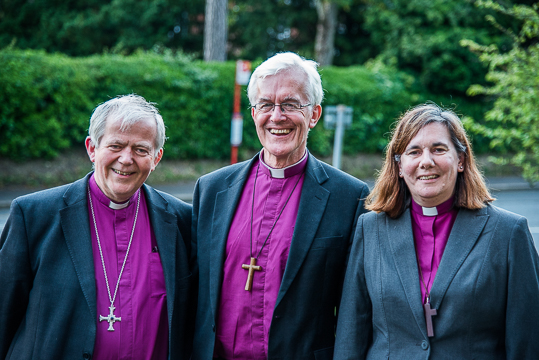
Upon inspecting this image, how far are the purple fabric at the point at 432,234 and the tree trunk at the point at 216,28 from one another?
1501cm

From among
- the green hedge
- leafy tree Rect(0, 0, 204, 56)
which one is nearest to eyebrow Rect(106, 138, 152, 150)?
the green hedge

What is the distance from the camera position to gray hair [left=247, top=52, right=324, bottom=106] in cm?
298

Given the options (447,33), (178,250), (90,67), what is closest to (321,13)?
(447,33)

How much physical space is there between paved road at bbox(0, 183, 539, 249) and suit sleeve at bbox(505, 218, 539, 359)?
31.3 ft

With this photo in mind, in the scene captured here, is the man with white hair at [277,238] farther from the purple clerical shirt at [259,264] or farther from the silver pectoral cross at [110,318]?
the silver pectoral cross at [110,318]

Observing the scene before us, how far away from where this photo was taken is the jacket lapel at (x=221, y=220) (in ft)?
9.58

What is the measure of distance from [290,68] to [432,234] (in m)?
1.21

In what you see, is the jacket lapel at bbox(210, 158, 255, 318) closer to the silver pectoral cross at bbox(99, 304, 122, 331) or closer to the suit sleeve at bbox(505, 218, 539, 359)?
the silver pectoral cross at bbox(99, 304, 122, 331)

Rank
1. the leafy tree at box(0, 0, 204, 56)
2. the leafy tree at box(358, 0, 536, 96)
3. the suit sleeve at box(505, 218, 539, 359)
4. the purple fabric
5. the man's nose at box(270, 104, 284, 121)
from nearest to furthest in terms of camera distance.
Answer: the suit sleeve at box(505, 218, 539, 359) → the purple fabric → the man's nose at box(270, 104, 284, 121) → the leafy tree at box(358, 0, 536, 96) → the leafy tree at box(0, 0, 204, 56)

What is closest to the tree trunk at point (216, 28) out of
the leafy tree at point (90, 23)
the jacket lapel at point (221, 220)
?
the leafy tree at point (90, 23)

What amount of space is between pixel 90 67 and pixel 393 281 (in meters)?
13.0

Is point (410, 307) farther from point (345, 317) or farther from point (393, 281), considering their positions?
point (345, 317)

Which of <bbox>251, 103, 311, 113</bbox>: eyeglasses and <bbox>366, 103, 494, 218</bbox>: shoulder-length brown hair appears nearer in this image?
<bbox>366, 103, 494, 218</bbox>: shoulder-length brown hair

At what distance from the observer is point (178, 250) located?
10.2 feet
